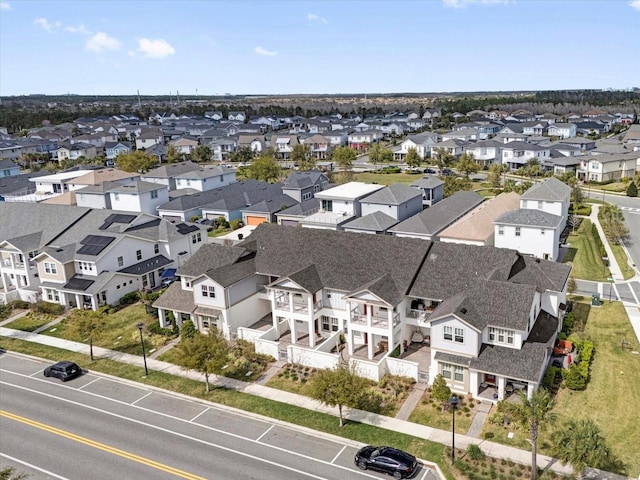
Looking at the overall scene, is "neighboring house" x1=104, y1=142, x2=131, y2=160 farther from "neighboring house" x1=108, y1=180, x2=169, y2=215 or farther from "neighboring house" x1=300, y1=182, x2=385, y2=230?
"neighboring house" x1=300, y1=182, x2=385, y2=230

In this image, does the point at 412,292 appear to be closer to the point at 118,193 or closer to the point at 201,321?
the point at 201,321

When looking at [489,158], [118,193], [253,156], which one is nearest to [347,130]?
[253,156]

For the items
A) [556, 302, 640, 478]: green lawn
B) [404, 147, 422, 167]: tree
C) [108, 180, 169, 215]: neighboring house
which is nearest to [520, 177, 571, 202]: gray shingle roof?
[556, 302, 640, 478]: green lawn

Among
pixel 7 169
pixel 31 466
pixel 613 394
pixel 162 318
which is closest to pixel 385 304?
pixel 613 394

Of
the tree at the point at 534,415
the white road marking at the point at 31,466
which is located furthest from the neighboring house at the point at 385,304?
the white road marking at the point at 31,466

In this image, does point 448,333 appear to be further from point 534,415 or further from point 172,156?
point 172,156
